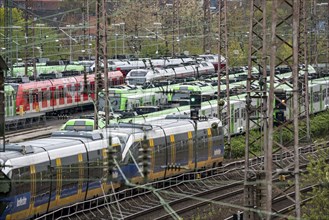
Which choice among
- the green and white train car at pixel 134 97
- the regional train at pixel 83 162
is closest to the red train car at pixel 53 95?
the green and white train car at pixel 134 97

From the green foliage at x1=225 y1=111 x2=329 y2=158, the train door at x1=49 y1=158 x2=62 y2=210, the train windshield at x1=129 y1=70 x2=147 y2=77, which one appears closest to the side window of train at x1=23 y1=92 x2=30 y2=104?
the train windshield at x1=129 y1=70 x2=147 y2=77

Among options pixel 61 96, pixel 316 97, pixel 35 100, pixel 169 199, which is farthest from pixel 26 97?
pixel 169 199

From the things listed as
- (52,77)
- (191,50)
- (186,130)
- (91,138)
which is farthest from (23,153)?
(191,50)

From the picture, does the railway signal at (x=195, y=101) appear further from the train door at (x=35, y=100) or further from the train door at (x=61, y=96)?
the train door at (x=61, y=96)

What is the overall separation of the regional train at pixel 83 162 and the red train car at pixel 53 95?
16.8 metres

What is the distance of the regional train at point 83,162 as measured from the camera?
27094 mm

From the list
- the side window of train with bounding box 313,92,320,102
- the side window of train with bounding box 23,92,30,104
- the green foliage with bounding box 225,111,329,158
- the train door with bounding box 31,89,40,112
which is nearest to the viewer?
the green foliage with bounding box 225,111,329,158

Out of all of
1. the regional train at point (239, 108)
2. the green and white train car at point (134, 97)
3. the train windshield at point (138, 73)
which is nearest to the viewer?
the regional train at point (239, 108)

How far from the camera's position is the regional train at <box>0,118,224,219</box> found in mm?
27094

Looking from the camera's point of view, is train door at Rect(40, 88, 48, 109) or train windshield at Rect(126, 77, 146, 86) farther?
train windshield at Rect(126, 77, 146, 86)

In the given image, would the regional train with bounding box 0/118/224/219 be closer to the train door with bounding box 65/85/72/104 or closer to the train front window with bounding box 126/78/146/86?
the train door with bounding box 65/85/72/104

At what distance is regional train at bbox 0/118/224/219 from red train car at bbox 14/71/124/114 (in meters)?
16.8

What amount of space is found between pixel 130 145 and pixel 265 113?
915cm

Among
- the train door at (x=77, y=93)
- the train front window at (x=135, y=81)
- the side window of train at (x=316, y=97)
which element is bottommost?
the side window of train at (x=316, y=97)
